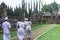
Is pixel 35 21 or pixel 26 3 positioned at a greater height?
pixel 26 3

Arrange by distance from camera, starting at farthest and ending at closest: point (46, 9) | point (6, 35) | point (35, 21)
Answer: point (46, 9)
point (35, 21)
point (6, 35)

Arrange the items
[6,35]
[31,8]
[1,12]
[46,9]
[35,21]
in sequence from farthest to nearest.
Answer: [46,9]
[31,8]
[35,21]
[1,12]
[6,35]

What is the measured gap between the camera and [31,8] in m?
90.9

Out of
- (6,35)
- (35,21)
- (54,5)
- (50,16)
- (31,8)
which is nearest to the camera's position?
(6,35)

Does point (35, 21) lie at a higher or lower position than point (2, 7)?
lower

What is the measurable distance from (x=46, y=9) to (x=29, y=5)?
27605 mm

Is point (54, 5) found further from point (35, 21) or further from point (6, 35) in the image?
point (6, 35)

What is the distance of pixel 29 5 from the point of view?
311 feet

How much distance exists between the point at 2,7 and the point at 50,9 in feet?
221

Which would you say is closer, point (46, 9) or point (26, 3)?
point (26, 3)

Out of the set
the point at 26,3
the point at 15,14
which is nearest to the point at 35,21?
the point at 15,14

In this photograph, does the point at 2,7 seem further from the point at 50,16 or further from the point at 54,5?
the point at 54,5

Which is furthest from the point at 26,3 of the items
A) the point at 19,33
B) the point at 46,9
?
the point at 19,33

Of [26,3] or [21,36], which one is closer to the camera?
[21,36]
